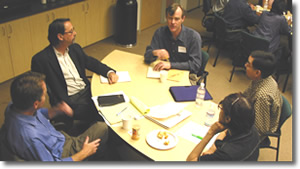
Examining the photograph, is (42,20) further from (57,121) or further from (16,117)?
(16,117)

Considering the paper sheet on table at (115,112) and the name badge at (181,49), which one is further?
the name badge at (181,49)

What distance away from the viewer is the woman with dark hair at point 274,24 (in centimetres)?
437

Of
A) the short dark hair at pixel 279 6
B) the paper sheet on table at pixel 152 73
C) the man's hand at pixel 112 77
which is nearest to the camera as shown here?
the man's hand at pixel 112 77

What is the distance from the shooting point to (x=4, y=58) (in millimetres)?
4172

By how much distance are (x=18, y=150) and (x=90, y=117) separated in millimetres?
1210

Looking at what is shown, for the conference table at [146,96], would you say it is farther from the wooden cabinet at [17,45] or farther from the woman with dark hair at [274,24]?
the woman with dark hair at [274,24]

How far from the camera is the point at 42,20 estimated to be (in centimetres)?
456

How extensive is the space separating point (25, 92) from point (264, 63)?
6.20ft

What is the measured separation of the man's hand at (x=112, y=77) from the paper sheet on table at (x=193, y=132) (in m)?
0.93

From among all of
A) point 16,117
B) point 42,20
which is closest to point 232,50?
point 42,20

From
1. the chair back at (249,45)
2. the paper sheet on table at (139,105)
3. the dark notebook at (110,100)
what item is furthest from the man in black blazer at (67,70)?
the chair back at (249,45)

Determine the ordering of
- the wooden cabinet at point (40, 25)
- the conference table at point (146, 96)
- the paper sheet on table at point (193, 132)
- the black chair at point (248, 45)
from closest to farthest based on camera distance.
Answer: the conference table at point (146, 96), the paper sheet on table at point (193, 132), the black chair at point (248, 45), the wooden cabinet at point (40, 25)

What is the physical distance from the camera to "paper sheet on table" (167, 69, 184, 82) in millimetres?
3050

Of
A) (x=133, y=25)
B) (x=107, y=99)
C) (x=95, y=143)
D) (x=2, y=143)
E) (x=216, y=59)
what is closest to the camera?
(x=2, y=143)
